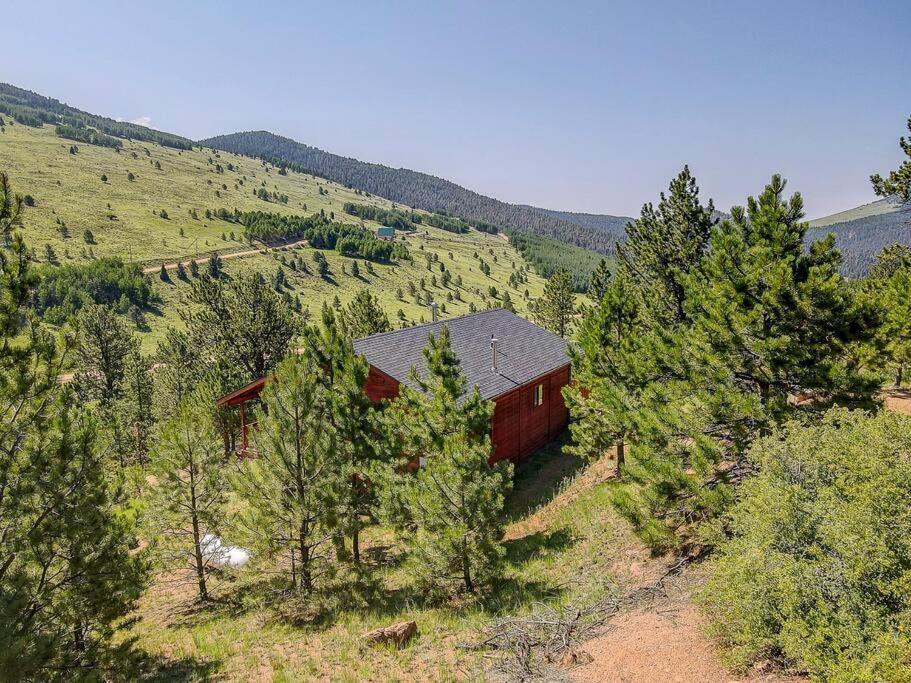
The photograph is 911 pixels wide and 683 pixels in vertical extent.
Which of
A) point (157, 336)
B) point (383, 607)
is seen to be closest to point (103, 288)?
point (157, 336)

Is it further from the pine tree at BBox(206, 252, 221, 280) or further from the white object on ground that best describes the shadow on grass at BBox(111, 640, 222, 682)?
the pine tree at BBox(206, 252, 221, 280)

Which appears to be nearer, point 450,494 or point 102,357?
point 450,494

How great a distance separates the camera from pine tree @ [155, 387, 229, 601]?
50.9 feet

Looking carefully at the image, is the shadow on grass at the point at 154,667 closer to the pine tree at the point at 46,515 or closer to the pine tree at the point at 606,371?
the pine tree at the point at 46,515

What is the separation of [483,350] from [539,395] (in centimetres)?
417

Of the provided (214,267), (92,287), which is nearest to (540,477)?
(92,287)

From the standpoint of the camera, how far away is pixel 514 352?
93.9 ft

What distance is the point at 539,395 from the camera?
28.0m

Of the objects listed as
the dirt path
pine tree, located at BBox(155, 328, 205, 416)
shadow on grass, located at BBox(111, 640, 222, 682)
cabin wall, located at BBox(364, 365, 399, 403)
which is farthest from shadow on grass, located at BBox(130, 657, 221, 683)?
the dirt path

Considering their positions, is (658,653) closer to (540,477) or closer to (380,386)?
(540,477)

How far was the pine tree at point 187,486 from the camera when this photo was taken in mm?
15500

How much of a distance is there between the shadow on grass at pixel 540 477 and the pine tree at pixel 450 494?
705 centimetres

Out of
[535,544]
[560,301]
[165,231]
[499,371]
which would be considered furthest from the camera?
[165,231]

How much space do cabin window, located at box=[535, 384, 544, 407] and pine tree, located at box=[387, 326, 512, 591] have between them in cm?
1314
